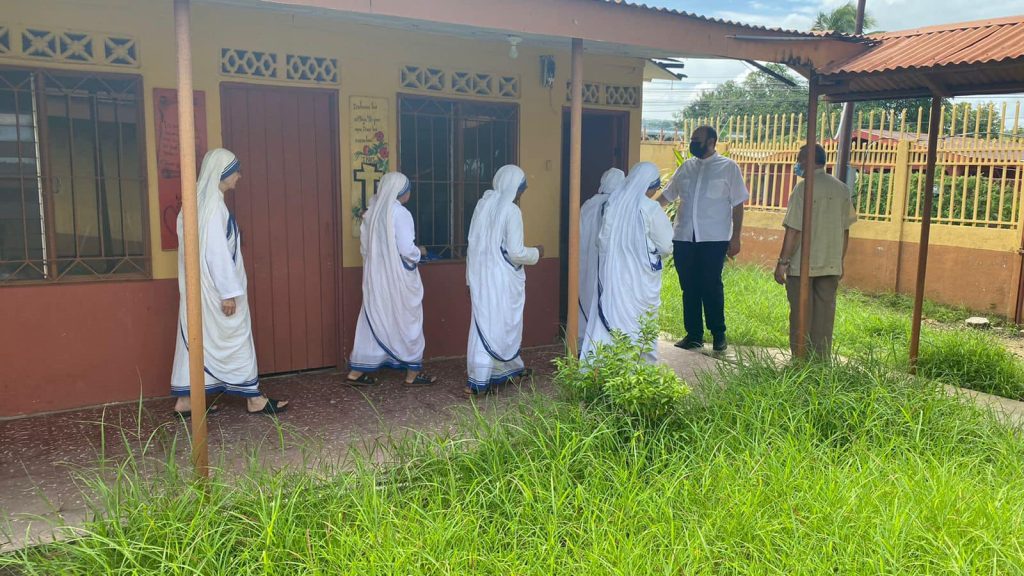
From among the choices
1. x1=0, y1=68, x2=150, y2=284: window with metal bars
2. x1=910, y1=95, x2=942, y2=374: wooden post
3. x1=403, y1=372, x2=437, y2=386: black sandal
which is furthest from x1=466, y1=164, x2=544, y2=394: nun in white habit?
x1=910, y1=95, x2=942, y2=374: wooden post

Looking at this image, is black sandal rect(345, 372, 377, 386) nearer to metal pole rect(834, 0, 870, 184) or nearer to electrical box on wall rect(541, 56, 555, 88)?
electrical box on wall rect(541, 56, 555, 88)

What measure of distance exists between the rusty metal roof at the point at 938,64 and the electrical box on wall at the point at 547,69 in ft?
6.83

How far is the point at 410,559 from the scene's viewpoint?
2.85 m

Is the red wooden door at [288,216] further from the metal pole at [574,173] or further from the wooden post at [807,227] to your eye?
the wooden post at [807,227]

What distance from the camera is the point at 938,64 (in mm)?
4930

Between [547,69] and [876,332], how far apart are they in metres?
4.43

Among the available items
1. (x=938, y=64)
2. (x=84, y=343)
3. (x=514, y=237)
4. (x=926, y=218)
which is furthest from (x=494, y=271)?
(x=926, y=218)

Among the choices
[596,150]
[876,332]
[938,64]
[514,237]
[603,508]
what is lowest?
[876,332]

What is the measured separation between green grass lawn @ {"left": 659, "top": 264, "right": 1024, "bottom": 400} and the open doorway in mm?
1439

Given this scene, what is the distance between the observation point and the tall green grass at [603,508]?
2891 mm

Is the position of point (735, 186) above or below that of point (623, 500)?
above

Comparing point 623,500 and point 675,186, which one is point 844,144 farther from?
point 623,500

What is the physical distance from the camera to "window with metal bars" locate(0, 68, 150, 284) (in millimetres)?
4582

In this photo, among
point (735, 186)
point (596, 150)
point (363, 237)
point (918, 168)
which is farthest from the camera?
point (918, 168)
